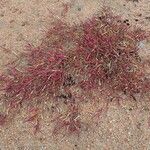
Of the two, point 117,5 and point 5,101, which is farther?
point 117,5

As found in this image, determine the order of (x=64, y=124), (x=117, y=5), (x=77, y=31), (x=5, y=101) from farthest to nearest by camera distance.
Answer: (x=117, y=5)
(x=77, y=31)
(x=5, y=101)
(x=64, y=124)

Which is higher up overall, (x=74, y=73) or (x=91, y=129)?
(x=74, y=73)

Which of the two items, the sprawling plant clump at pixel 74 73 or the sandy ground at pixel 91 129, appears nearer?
the sandy ground at pixel 91 129

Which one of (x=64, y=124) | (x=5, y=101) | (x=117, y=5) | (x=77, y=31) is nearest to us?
(x=64, y=124)

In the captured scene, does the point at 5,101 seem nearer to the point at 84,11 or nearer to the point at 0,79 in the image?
the point at 0,79

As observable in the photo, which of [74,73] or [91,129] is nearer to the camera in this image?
[91,129]

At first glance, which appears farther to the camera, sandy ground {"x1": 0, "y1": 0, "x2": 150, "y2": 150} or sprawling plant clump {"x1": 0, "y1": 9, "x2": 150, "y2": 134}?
sprawling plant clump {"x1": 0, "y1": 9, "x2": 150, "y2": 134}

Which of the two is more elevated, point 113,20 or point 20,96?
point 113,20

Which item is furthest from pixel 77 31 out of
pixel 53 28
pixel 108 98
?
pixel 108 98
